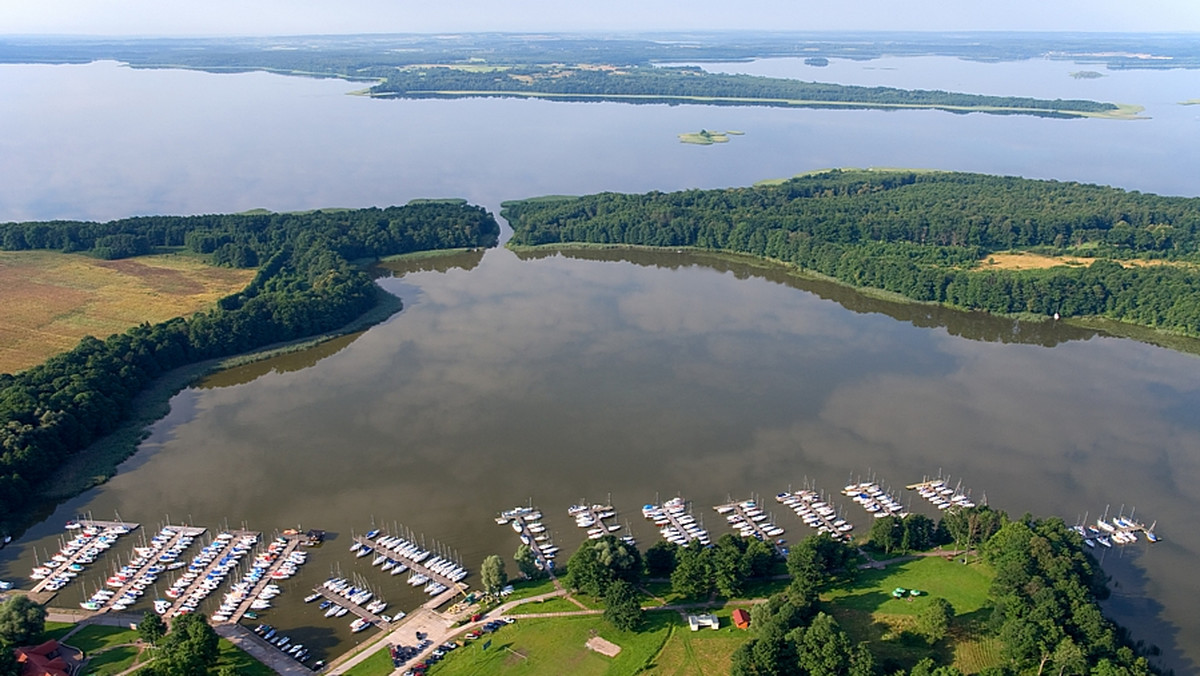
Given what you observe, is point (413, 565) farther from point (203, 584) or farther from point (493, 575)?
point (203, 584)

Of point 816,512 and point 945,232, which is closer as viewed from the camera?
point 816,512

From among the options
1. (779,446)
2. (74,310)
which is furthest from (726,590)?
(74,310)

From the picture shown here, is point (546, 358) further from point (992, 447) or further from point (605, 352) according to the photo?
point (992, 447)


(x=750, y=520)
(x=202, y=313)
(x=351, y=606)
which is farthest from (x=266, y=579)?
(x=202, y=313)

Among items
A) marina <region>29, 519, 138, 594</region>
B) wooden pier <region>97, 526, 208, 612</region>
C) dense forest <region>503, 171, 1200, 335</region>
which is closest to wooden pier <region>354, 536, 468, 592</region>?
wooden pier <region>97, 526, 208, 612</region>

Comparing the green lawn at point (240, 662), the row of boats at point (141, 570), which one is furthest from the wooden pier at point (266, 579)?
the row of boats at point (141, 570)

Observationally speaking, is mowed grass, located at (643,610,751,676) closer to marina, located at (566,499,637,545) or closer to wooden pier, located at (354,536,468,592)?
marina, located at (566,499,637,545)
